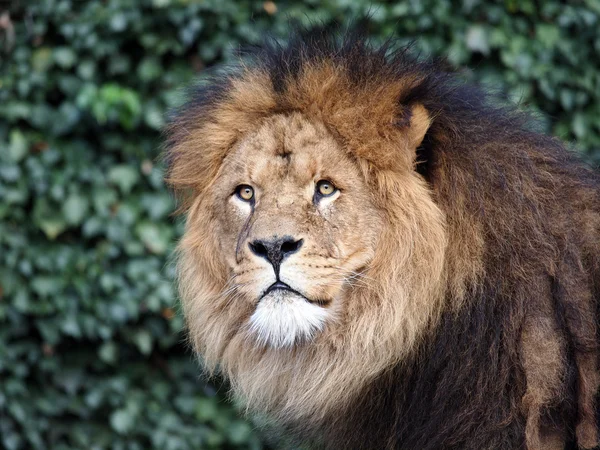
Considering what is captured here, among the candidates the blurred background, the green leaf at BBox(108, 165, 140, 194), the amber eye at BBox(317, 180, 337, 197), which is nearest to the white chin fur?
the amber eye at BBox(317, 180, 337, 197)

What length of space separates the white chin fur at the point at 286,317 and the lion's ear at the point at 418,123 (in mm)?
649

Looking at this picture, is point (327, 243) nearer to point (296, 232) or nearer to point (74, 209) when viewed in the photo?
point (296, 232)

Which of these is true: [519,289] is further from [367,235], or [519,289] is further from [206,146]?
[206,146]

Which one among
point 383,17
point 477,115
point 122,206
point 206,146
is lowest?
point 122,206

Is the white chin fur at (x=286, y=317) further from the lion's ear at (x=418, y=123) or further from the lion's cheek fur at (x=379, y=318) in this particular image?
the lion's ear at (x=418, y=123)

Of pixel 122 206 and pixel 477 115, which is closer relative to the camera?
pixel 477 115

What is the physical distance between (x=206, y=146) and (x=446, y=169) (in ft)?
2.98

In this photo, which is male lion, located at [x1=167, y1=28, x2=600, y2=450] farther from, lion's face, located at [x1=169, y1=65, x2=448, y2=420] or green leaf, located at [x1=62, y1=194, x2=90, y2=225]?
green leaf, located at [x1=62, y1=194, x2=90, y2=225]

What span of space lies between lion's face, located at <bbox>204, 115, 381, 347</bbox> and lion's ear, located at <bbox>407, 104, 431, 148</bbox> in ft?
0.75

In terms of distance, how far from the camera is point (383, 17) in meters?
5.70

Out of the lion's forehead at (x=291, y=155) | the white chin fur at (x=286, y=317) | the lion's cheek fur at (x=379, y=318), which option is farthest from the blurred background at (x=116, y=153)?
the white chin fur at (x=286, y=317)

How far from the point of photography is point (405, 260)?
10.0 ft

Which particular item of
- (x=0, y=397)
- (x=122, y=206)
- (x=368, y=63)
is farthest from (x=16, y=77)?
(x=368, y=63)

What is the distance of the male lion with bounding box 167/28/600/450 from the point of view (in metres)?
2.92
